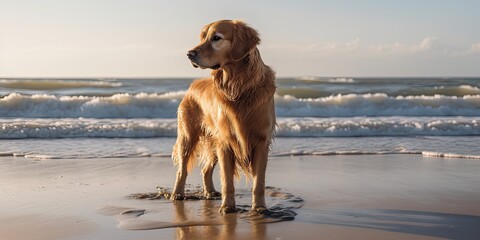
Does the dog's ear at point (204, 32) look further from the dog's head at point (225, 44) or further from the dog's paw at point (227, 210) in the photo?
the dog's paw at point (227, 210)

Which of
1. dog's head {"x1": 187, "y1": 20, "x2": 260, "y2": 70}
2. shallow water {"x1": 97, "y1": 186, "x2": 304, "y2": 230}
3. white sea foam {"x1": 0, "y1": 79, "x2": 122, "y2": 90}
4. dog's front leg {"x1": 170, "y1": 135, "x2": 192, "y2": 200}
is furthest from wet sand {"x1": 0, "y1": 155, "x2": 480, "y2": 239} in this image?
white sea foam {"x1": 0, "y1": 79, "x2": 122, "y2": 90}

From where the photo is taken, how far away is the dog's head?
5156 millimetres

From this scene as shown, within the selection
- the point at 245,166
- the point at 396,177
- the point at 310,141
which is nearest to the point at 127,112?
the point at 310,141

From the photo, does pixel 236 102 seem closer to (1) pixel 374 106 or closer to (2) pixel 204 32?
(2) pixel 204 32

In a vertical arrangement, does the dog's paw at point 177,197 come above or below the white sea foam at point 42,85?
below

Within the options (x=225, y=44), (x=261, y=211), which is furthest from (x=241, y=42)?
(x=261, y=211)

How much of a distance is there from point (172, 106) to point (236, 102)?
16.7 metres

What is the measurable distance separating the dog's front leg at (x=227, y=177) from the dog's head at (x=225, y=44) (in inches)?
31.6

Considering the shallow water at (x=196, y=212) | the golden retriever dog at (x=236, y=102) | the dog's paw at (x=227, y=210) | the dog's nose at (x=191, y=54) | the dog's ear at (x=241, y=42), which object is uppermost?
the dog's ear at (x=241, y=42)

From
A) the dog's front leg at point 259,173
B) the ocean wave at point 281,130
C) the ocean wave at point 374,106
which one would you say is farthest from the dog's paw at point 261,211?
the ocean wave at point 374,106

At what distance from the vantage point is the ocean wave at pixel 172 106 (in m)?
20.4

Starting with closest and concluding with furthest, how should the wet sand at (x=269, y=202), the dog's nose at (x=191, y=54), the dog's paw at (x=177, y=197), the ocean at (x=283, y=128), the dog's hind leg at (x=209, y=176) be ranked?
1. the wet sand at (x=269, y=202)
2. the dog's nose at (x=191, y=54)
3. the dog's paw at (x=177, y=197)
4. the dog's hind leg at (x=209, y=176)
5. the ocean at (x=283, y=128)

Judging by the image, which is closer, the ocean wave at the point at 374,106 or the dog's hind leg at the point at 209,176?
the dog's hind leg at the point at 209,176

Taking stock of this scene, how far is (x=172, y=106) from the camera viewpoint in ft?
72.0
